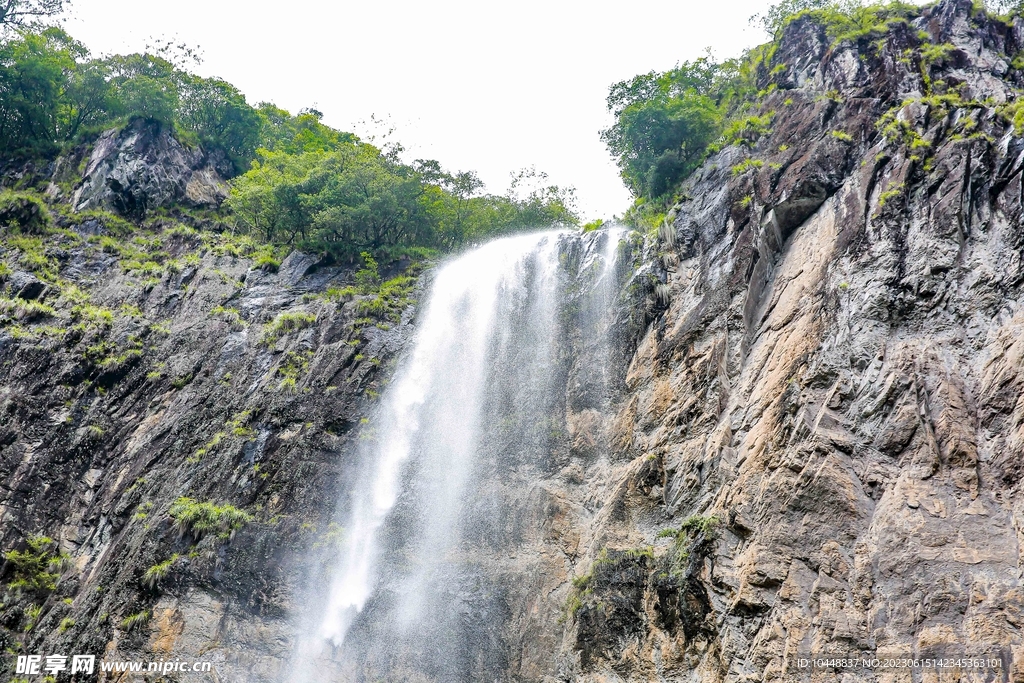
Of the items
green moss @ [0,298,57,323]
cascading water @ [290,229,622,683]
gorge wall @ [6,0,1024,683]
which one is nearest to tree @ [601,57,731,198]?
gorge wall @ [6,0,1024,683]

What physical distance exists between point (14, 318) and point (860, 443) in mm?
20290

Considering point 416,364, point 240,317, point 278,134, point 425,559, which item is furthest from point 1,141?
point 425,559

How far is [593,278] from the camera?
17531 mm

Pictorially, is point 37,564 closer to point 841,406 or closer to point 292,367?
point 292,367

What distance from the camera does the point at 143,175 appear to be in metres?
24.5

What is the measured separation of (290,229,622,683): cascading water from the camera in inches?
493

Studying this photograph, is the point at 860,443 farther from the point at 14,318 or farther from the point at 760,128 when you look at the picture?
the point at 14,318

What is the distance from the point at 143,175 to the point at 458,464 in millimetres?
17627

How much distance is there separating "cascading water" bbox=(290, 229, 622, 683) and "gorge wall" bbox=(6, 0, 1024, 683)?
16cm

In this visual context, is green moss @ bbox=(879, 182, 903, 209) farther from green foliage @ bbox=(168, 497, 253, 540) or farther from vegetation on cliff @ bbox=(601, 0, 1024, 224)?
green foliage @ bbox=(168, 497, 253, 540)

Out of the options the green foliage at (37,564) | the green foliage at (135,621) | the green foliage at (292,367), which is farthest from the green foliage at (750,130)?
the green foliage at (37,564)

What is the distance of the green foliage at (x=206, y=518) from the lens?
13.5 m

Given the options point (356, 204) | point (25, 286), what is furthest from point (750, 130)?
point (25, 286)

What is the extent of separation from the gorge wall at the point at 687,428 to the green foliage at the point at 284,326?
0.07 metres
